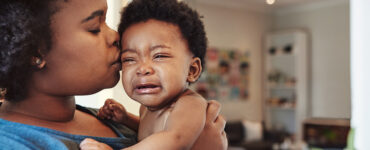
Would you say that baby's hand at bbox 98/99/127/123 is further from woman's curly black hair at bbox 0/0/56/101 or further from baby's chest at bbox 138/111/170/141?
woman's curly black hair at bbox 0/0/56/101

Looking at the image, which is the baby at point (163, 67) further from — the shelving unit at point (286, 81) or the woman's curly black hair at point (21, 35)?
the shelving unit at point (286, 81)

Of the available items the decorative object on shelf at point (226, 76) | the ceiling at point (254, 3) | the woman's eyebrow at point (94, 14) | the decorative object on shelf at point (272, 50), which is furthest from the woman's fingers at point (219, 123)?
the decorative object on shelf at point (272, 50)

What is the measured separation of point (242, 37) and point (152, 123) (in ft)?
18.3

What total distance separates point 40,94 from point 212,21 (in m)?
5.27

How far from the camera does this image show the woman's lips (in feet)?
2.29

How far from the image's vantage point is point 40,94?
2.18ft

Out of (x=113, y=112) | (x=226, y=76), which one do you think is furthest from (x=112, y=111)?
(x=226, y=76)

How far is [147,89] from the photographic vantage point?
0.70 m

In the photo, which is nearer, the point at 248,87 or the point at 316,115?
the point at 316,115
